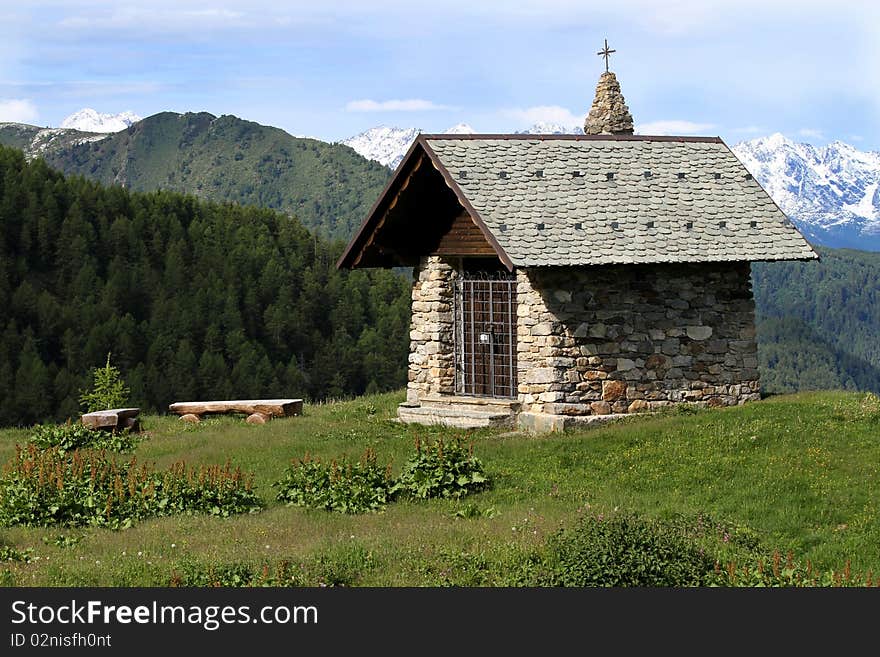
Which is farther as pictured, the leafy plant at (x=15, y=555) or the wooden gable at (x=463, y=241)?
the wooden gable at (x=463, y=241)

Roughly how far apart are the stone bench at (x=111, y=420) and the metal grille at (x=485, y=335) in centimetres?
650

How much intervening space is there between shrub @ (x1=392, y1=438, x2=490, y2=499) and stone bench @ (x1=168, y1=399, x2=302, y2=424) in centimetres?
784

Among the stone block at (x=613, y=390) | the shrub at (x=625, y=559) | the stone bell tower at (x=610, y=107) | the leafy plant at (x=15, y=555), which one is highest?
the stone bell tower at (x=610, y=107)

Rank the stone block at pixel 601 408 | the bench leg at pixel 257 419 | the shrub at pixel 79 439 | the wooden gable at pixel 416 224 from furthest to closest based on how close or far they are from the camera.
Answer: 1. the bench leg at pixel 257 419
2. the wooden gable at pixel 416 224
3. the shrub at pixel 79 439
4. the stone block at pixel 601 408

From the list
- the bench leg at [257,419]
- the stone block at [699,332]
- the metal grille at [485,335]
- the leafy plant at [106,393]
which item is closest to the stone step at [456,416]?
the metal grille at [485,335]

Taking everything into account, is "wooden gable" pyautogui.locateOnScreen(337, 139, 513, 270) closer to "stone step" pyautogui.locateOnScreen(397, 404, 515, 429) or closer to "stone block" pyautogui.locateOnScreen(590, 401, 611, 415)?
"stone step" pyautogui.locateOnScreen(397, 404, 515, 429)

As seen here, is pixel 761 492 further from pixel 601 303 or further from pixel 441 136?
pixel 441 136

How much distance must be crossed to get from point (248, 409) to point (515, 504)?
33.7 feet

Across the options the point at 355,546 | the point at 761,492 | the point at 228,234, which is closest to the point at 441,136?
the point at 761,492

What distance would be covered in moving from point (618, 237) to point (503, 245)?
2.34 m

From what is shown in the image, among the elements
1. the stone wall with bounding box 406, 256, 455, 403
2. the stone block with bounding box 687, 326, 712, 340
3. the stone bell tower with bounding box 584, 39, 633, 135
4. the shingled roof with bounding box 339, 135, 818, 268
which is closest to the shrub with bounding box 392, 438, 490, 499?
the shingled roof with bounding box 339, 135, 818, 268

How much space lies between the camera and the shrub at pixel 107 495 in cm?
1427

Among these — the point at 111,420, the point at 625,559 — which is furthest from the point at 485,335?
the point at 625,559

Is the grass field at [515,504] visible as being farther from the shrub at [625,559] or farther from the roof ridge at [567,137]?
the roof ridge at [567,137]
